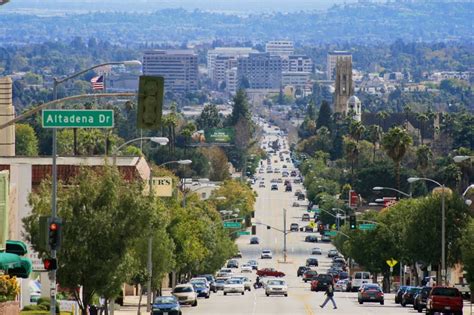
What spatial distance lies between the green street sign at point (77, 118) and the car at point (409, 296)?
1613 inches

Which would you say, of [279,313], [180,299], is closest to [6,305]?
[279,313]

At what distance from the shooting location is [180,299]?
87.5 m

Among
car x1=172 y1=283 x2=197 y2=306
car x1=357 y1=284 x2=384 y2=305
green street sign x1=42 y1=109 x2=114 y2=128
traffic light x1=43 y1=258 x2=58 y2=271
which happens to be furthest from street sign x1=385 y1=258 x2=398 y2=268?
green street sign x1=42 y1=109 x2=114 y2=128

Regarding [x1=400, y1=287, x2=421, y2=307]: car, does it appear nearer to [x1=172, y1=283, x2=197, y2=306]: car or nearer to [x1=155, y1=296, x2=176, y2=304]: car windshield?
[x1=172, y1=283, x2=197, y2=306]: car

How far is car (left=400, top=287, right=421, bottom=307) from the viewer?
90.0 meters

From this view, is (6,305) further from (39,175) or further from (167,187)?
(39,175)

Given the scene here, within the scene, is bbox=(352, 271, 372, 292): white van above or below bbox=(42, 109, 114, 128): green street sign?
below

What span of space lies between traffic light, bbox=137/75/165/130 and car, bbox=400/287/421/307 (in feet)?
152

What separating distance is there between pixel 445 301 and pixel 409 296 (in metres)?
14.2

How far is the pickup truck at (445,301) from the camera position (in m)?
76.4

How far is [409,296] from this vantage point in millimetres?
90750

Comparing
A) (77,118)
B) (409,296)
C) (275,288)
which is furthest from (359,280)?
(77,118)

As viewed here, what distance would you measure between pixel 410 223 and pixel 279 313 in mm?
24923

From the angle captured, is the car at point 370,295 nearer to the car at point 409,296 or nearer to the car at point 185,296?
the car at point 409,296
